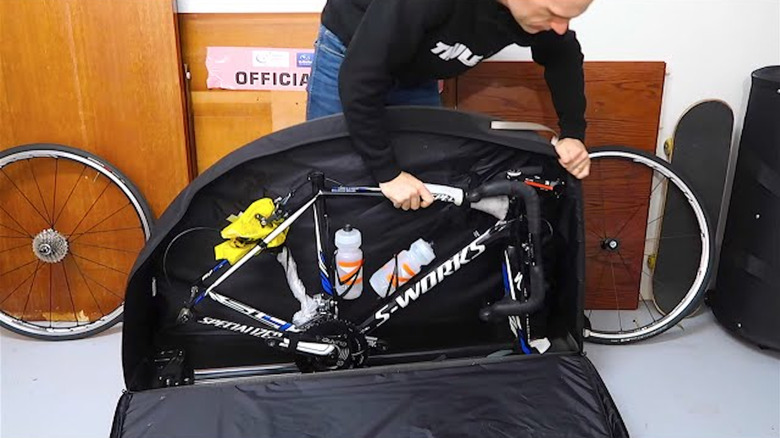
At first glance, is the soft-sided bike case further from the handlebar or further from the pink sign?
the pink sign

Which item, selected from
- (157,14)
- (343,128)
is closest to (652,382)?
(343,128)

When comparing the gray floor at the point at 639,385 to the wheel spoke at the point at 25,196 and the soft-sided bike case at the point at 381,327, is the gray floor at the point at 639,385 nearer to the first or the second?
the soft-sided bike case at the point at 381,327

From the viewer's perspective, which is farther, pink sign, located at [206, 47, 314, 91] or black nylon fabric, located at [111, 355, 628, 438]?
pink sign, located at [206, 47, 314, 91]

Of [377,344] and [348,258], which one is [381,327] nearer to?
[377,344]

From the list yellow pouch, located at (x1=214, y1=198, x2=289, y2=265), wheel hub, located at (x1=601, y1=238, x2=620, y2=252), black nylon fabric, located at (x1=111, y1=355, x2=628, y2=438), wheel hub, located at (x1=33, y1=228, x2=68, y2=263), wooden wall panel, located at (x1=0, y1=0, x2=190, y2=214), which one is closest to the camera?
black nylon fabric, located at (x1=111, y1=355, x2=628, y2=438)

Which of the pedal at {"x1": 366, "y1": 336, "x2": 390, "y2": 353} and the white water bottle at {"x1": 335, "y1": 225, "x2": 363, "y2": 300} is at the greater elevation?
the white water bottle at {"x1": 335, "y1": 225, "x2": 363, "y2": 300}

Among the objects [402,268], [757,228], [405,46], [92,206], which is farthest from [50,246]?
[757,228]

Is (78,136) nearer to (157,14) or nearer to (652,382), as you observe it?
(157,14)

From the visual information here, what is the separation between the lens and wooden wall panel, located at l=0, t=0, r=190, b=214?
78.2 inches

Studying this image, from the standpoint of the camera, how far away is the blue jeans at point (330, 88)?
5.70ft

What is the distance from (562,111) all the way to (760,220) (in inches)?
27.6

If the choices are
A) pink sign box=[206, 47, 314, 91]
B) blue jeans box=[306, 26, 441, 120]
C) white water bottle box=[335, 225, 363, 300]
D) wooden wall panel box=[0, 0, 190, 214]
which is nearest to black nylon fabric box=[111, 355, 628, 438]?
white water bottle box=[335, 225, 363, 300]

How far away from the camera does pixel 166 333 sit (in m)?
1.88

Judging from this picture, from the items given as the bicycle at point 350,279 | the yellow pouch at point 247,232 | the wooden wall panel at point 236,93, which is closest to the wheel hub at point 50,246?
the wooden wall panel at point 236,93
